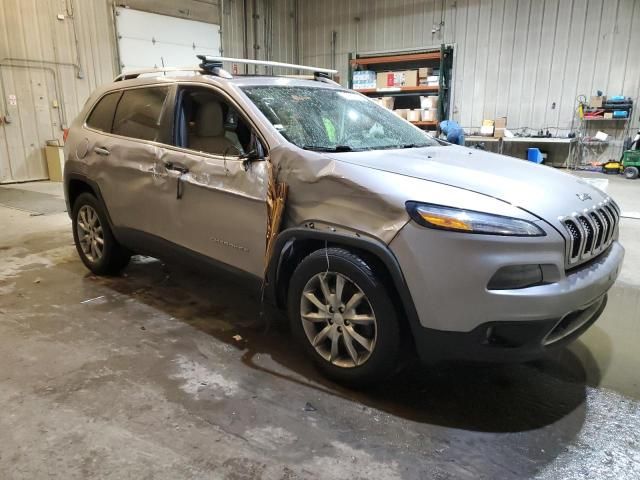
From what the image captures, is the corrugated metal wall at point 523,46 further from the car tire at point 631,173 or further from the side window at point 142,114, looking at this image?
the side window at point 142,114

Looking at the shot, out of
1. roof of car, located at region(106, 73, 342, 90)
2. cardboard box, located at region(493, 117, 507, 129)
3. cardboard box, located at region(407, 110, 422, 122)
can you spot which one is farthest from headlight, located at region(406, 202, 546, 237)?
cardboard box, located at region(407, 110, 422, 122)

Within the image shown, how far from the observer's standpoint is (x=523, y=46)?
11484 millimetres

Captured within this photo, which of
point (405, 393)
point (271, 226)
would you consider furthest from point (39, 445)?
point (405, 393)

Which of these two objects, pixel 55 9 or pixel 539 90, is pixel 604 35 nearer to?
pixel 539 90

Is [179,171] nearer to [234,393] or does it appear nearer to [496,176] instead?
[234,393]

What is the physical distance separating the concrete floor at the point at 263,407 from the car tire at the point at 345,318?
155 millimetres

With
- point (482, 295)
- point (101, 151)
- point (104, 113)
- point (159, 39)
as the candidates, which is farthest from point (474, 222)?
point (159, 39)

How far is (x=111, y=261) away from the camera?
4.13 m

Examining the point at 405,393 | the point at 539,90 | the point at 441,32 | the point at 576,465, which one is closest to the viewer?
the point at 576,465

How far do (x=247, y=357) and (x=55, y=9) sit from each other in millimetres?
10437

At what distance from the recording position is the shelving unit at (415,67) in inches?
480

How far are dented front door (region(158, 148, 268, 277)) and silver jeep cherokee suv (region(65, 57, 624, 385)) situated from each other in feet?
0.03

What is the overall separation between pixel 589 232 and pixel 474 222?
61 cm

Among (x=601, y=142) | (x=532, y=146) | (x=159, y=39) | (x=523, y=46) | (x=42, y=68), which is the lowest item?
(x=532, y=146)
